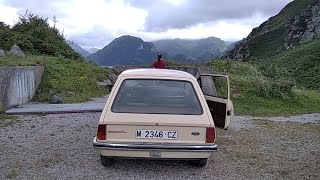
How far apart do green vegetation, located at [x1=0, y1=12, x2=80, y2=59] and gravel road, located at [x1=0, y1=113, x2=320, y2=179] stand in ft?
33.8

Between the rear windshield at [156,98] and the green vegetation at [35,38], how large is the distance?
14.5m

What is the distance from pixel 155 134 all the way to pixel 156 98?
0.68 m

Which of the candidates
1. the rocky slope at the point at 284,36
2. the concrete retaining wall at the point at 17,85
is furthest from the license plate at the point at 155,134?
the rocky slope at the point at 284,36

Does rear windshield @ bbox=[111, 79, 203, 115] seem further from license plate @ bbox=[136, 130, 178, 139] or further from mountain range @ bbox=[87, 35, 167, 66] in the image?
mountain range @ bbox=[87, 35, 167, 66]

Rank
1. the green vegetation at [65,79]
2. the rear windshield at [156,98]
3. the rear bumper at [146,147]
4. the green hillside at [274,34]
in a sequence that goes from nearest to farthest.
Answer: the rear bumper at [146,147]
the rear windshield at [156,98]
the green vegetation at [65,79]
the green hillside at [274,34]

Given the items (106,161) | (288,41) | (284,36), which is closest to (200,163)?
(106,161)

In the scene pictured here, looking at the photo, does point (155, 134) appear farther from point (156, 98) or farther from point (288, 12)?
point (288, 12)

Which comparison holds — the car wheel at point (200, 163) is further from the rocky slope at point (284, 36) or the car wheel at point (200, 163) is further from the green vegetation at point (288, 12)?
the green vegetation at point (288, 12)

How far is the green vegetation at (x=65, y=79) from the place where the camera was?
1320cm

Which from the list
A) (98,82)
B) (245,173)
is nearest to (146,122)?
(245,173)

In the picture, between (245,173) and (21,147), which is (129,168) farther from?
(21,147)

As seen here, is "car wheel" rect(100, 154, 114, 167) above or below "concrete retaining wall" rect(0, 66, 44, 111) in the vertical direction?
below

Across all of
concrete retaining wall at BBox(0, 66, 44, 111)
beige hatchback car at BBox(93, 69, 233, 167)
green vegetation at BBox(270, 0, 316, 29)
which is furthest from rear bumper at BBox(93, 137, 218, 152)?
green vegetation at BBox(270, 0, 316, 29)

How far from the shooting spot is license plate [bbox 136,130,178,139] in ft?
17.0
